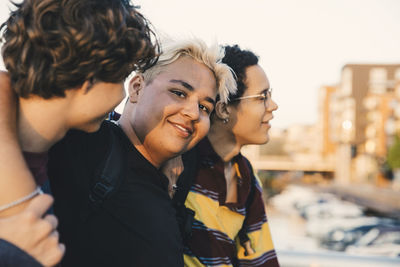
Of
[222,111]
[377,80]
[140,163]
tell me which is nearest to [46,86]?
[140,163]

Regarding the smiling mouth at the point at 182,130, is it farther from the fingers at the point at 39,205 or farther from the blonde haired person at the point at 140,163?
the fingers at the point at 39,205

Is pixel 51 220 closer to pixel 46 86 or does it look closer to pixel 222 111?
pixel 46 86

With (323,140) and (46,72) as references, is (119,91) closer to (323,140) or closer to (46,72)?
(46,72)

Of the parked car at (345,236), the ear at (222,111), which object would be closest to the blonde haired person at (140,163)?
the ear at (222,111)

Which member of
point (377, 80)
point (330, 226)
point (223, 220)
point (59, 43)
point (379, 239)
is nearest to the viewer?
point (59, 43)

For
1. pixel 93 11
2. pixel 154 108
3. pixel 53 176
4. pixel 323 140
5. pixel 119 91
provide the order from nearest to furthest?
1. pixel 93 11
2. pixel 119 91
3. pixel 53 176
4. pixel 154 108
5. pixel 323 140

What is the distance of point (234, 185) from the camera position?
250cm

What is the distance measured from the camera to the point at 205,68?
6.22ft

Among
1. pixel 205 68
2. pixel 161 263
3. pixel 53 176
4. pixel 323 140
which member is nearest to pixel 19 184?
pixel 53 176

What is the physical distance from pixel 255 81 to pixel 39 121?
1.76 metres

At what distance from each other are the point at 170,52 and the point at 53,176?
2.66ft

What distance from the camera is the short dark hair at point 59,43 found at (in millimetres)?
993

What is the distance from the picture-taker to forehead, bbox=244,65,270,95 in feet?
8.42

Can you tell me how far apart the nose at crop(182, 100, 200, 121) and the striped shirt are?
1.89 ft
